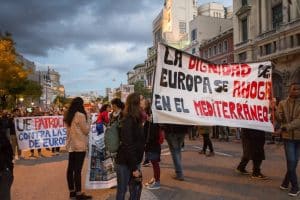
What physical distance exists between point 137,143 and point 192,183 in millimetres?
4013

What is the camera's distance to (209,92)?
28.8 ft

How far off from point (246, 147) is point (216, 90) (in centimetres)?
185

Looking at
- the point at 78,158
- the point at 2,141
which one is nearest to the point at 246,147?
the point at 78,158

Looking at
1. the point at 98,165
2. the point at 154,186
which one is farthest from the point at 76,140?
the point at 154,186

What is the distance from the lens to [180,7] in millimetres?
123125

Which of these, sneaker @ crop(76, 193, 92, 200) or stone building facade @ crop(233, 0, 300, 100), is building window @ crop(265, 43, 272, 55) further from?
sneaker @ crop(76, 193, 92, 200)

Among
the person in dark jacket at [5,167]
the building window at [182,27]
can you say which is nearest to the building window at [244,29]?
the person in dark jacket at [5,167]

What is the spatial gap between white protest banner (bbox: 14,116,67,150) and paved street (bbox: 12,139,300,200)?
9.68ft

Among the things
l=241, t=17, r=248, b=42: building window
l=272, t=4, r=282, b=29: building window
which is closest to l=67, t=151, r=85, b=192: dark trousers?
l=272, t=4, r=282, b=29: building window

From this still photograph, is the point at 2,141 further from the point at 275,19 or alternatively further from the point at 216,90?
the point at 275,19

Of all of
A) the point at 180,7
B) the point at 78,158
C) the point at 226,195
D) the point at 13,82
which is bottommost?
the point at 226,195

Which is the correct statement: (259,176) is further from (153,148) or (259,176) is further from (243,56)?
(243,56)

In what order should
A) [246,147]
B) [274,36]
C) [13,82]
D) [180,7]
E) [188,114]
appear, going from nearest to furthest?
[188,114]
[246,147]
[274,36]
[13,82]
[180,7]

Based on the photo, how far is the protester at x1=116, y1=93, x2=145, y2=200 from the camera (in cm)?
556
